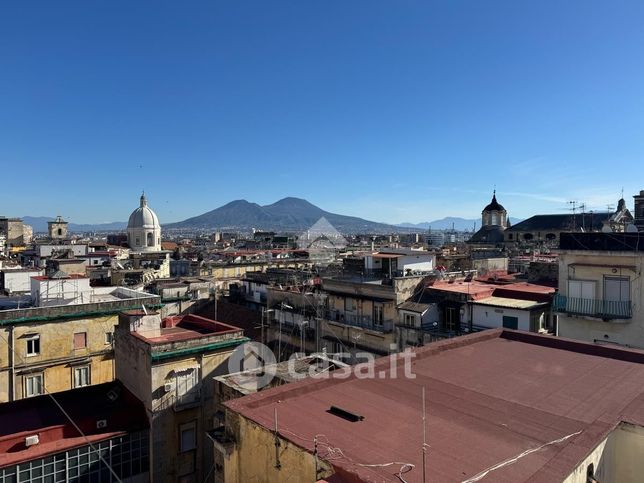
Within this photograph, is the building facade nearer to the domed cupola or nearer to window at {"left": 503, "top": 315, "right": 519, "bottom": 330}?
window at {"left": 503, "top": 315, "right": 519, "bottom": 330}

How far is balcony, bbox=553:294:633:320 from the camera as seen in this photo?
18875 millimetres

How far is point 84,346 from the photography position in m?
23.0

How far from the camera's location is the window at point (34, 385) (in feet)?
69.2

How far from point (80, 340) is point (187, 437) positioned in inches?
346

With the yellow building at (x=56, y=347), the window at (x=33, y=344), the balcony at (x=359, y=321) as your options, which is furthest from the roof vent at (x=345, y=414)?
the window at (x=33, y=344)

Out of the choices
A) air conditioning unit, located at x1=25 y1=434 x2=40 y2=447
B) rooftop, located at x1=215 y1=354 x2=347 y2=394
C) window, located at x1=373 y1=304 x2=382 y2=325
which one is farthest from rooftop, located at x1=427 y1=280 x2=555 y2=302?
air conditioning unit, located at x1=25 y1=434 x2=40 y2=447

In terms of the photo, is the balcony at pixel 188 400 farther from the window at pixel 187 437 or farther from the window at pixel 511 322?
the window at pixel 511 322

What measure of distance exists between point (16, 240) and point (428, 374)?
126 metres

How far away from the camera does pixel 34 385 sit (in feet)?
69.9

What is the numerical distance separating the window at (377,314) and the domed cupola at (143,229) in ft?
215

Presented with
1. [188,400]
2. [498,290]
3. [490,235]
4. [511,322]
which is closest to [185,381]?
[188,400]

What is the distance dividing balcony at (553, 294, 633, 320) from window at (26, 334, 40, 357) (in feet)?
76.5

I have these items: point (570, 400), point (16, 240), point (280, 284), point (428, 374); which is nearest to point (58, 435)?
point (428, 374)

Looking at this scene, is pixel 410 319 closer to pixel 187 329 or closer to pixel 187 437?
pixel 187 329
